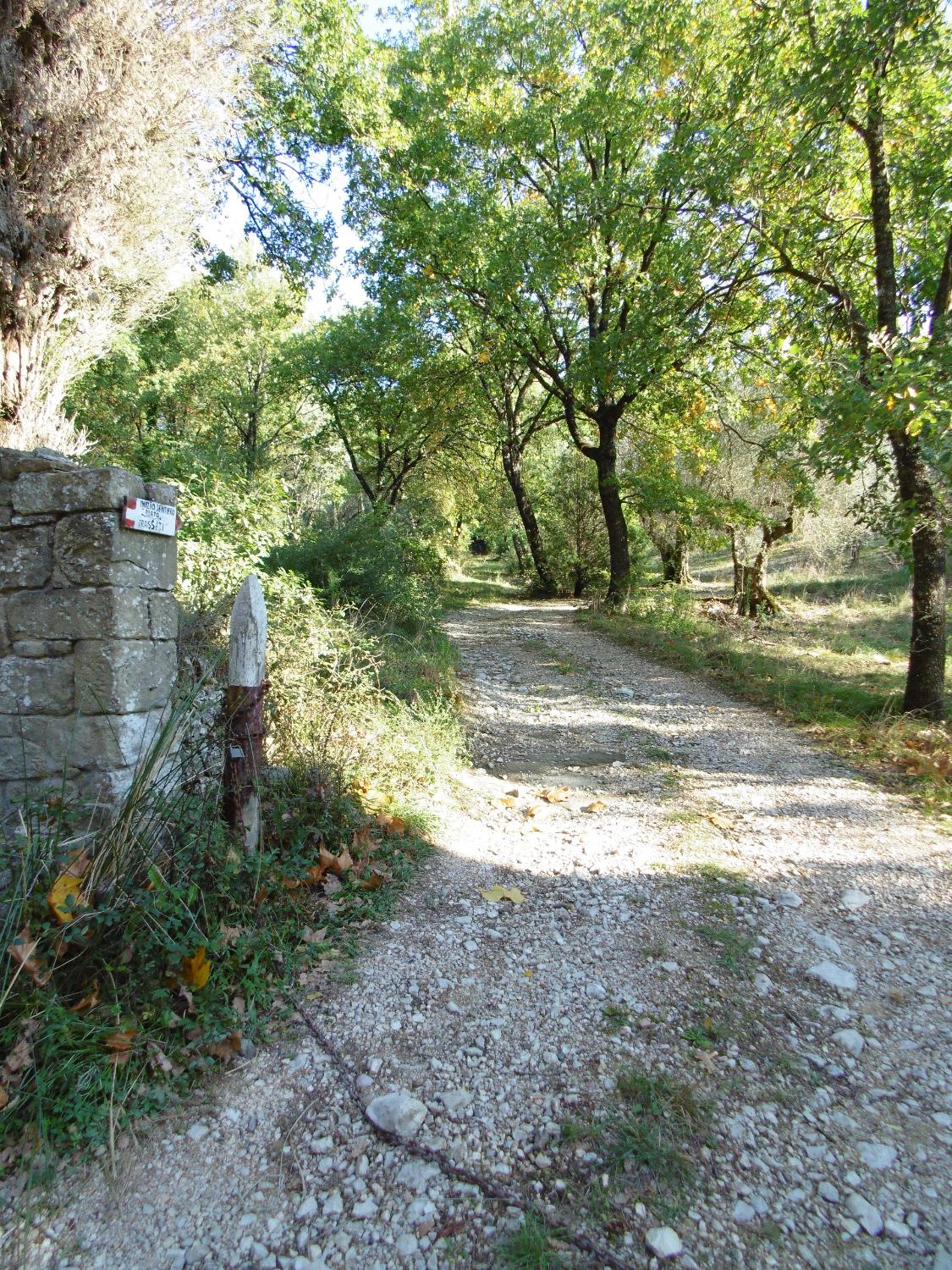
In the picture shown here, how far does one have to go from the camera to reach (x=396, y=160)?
Answer: 11.2 m

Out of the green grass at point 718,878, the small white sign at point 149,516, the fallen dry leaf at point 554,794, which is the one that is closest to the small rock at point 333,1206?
the green grass at point 718,878

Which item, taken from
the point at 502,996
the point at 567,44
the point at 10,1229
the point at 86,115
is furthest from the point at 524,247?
the point at 10,1229

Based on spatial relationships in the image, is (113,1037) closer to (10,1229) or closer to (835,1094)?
(10,1229)

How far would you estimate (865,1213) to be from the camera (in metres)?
1.89

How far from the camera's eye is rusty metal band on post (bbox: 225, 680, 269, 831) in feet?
10.4

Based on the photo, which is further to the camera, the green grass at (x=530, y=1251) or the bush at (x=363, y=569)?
the bush at (x=363, y=569)

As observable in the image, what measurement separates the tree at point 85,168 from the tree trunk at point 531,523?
1357 centimetres

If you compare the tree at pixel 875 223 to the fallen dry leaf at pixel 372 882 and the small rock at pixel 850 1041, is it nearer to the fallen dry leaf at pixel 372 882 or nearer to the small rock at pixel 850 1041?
the small rock at pixel 850 1041

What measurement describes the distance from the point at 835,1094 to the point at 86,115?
265 inches

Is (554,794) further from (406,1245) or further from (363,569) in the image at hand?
(363,569)

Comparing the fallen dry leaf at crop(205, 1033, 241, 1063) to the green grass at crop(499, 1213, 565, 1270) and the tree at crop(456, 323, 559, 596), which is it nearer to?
the green grass at crop(499, 1213, 565, 1270)

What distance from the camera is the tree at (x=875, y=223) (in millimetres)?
5172

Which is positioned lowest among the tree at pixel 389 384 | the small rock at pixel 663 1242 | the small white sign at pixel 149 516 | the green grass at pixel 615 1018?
the small rock at pixel 663 1242

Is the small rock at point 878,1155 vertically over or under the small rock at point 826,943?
under
